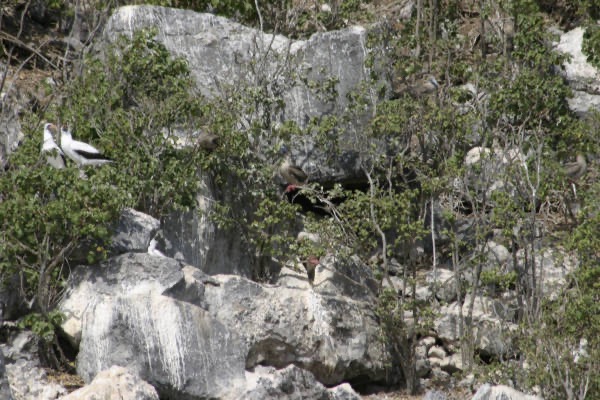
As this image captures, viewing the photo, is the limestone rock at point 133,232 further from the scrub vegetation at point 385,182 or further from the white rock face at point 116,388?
the white rock face at point 116,388

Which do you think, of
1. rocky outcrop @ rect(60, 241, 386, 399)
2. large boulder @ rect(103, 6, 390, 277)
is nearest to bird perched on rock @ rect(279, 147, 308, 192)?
large boulder @ rect(103, 6, 390, 277)

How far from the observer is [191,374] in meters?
12.0

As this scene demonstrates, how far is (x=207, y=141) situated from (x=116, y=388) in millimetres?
4750

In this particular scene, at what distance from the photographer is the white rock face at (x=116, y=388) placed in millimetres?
10484

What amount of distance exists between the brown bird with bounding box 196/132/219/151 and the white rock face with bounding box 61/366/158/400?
14.2 feet

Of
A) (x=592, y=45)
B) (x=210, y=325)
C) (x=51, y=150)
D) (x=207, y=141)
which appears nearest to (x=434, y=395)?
(x=210, y=325)

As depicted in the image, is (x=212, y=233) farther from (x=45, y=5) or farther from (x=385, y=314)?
(x=45, y=5)

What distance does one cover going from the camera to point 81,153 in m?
13.7

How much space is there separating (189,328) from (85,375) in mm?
1154

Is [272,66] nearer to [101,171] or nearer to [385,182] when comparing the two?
[385,182]

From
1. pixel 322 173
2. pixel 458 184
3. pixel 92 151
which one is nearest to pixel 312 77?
pixel 322 173

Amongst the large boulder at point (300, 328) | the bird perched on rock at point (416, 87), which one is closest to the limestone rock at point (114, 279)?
the large boulder at point (300, 328)

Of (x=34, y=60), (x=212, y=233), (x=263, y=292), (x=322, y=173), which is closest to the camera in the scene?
(x=263, y=292)

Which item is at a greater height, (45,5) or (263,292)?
(45,5)
